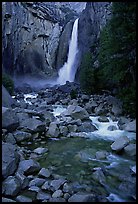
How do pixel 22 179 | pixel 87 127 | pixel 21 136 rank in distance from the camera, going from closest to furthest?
pixel 22 179, pixel 21 136, pixel 87 127

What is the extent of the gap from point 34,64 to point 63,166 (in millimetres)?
40191

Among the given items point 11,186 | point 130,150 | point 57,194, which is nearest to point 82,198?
point 57,194

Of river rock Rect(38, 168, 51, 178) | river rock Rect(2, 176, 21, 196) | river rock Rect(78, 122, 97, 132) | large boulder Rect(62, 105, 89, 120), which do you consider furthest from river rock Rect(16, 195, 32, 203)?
large boulder Rect(62, 105, 89, 120)

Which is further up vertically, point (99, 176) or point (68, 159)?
point (99, 176)

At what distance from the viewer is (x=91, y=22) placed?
133 ft

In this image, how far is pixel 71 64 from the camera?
43.6 metres

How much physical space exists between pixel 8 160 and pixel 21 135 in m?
3.98

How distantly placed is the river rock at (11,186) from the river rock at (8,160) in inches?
14.1

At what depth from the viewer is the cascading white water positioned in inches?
1703

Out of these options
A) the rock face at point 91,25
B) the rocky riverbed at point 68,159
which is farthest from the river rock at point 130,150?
the rock face at point 91,25

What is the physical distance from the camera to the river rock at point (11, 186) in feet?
21.2

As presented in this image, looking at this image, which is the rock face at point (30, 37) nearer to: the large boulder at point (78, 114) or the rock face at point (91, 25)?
the rock face at point (91, 25)

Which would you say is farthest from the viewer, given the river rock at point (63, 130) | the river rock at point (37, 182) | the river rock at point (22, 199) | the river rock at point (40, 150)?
the river rock at point (63, 130)

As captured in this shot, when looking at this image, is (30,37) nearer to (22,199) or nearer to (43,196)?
(43,196)
